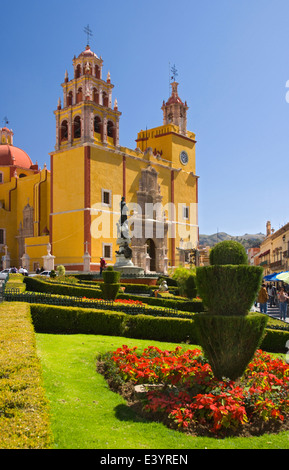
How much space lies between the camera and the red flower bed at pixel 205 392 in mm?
4559

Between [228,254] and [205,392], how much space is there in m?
1.89

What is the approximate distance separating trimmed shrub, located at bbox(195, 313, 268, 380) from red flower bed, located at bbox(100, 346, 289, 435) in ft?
0.67

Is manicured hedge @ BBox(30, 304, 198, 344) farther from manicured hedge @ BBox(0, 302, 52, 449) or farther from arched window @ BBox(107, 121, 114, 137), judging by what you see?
arched window @ BBox(107, 121, 114, 137)

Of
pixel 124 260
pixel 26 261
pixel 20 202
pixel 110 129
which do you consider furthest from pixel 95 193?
pixel 20 202

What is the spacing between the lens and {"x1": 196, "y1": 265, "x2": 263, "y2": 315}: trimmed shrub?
18.5ft

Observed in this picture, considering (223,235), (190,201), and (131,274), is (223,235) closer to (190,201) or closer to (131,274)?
(190,201)

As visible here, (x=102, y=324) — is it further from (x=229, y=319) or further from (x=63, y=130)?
(x=63, y=130)

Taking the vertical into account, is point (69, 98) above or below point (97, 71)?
below

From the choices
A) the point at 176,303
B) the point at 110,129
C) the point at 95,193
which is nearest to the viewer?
the point at 176,303

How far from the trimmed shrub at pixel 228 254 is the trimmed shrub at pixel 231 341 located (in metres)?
0.83

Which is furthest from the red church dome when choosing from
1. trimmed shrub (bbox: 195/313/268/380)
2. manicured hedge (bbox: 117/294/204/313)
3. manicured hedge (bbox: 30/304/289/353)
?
trimmed shrub (bbox: 195/313/268/380)

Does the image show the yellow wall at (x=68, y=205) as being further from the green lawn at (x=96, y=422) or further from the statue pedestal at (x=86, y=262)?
the green lawn at (x=96, y=422)

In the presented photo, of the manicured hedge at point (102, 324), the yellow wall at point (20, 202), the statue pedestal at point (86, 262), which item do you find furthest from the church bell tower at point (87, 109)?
the manicured hedge at point (102, 324)

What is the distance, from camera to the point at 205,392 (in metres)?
5.23
